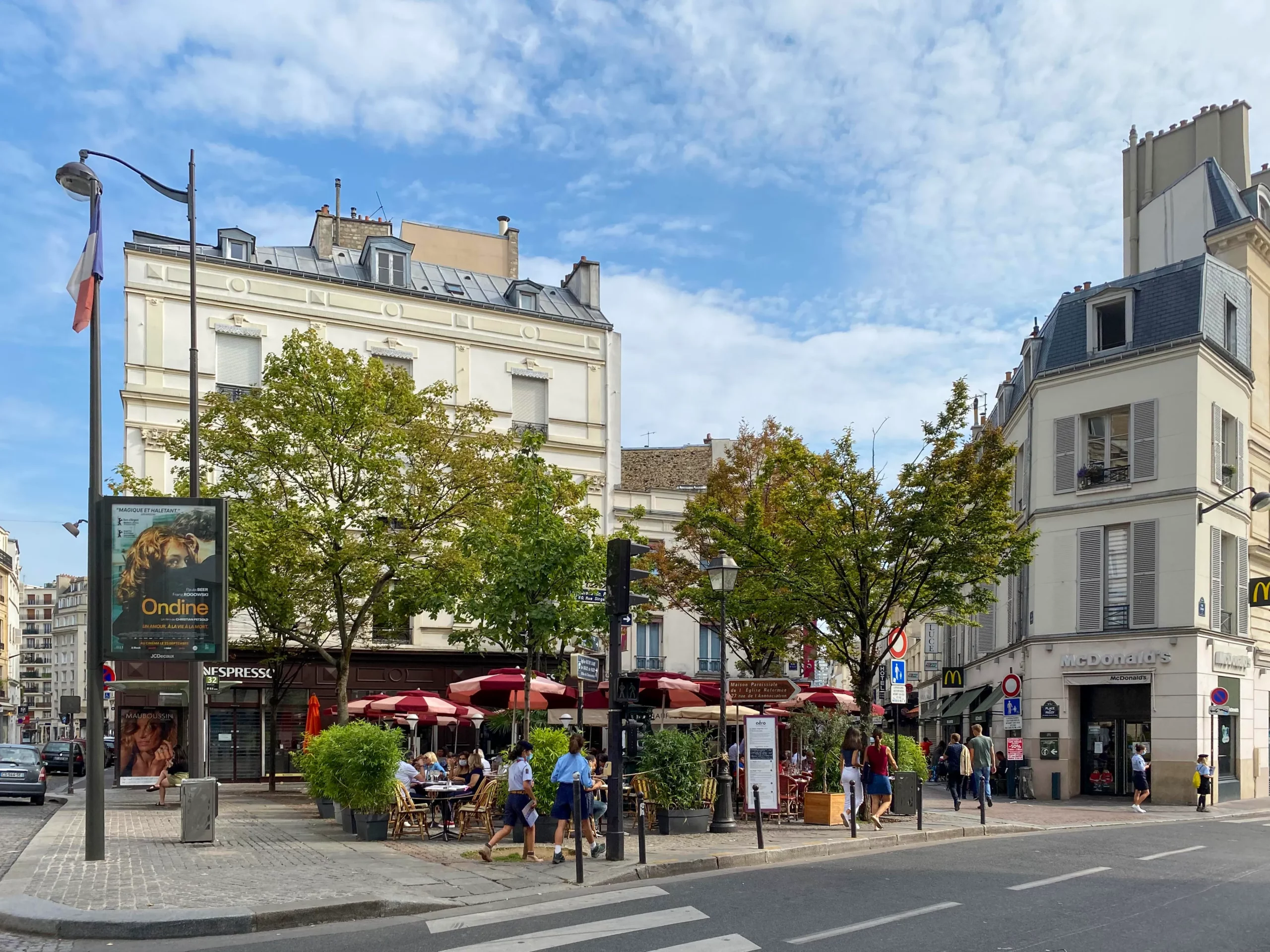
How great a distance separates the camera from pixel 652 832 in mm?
17109

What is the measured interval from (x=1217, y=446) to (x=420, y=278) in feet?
78.7

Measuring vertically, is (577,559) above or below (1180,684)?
above

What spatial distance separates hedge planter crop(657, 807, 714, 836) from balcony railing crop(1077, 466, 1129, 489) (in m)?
17.8

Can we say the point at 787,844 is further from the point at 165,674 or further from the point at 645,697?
the point at 165,674

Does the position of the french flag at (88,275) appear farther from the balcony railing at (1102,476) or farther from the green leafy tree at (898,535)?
the balcony railing at (1102,476)

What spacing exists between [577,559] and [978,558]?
7769 millimetres

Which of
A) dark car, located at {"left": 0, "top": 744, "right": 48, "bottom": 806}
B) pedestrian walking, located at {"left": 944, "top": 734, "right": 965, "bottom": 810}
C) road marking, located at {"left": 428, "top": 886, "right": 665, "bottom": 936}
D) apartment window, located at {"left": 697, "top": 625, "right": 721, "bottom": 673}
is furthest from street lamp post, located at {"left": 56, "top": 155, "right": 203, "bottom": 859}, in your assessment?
apartment window, located at {"left": 697, "top": 625, "right": 721, "bottom": 673}

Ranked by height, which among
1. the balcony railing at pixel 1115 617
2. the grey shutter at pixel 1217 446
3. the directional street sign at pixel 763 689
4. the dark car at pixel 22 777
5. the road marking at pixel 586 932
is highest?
the grey shutter at pixel 1217 446

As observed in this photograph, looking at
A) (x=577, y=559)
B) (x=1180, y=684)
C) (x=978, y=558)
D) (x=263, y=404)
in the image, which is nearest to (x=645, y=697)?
(x=577, y=559)

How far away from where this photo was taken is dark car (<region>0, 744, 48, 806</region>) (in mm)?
27469

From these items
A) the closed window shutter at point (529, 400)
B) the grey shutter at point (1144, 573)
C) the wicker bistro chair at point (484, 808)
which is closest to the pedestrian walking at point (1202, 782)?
the grey shutter at point (1144, 573)

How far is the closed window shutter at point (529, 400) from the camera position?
39.2 m

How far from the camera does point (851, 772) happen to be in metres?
17.9

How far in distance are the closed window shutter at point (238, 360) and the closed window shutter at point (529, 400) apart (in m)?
8.03
